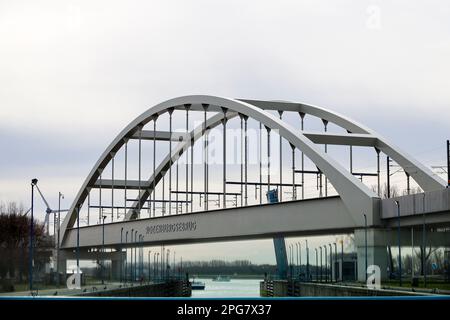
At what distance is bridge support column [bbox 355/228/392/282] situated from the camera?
125ft

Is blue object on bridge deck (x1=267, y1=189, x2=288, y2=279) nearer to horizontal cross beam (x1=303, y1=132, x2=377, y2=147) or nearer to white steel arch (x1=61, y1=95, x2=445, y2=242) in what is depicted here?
white steel arch (x1=61, y1=95, x2=445, y2=242)

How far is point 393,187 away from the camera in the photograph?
236 feet

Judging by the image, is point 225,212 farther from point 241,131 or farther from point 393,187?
point 393,187

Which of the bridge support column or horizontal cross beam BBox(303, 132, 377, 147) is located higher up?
horizontal cross beam BBox(303, 132, 377, 147)

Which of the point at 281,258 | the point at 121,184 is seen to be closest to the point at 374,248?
the point at 121,184

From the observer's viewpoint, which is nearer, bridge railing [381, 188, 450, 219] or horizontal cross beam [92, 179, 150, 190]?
bridge railing [381, 188, 450, 219]

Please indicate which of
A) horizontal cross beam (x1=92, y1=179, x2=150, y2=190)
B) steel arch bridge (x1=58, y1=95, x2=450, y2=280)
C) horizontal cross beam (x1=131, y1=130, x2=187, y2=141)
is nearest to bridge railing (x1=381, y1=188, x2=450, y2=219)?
steel arch bridge (x1=58, y1=95, x2=450, y2=280)

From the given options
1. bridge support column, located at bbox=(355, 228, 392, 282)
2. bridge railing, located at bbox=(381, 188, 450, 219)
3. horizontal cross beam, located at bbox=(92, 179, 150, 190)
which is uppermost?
horizontal cross beam, located at bbox=(92, 179, 150, 190)

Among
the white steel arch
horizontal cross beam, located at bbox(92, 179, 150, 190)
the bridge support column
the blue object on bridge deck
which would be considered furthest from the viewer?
the blue object on bridge deck

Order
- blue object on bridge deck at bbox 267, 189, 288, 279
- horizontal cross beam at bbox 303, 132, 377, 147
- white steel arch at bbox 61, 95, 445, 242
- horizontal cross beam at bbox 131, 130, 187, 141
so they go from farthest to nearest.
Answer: blue object on bridge deck at bbox 267, 189, 288, 279, horizontal cross beam at bbox 131, 130, 187, 141, horizontal cross beam at bbox 303, 132, 377, 147, white steel arch at bbox 61, 95, 445, 242

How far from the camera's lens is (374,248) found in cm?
3834

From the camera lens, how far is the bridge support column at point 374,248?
38.2 meters
